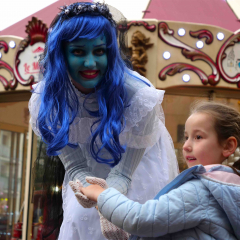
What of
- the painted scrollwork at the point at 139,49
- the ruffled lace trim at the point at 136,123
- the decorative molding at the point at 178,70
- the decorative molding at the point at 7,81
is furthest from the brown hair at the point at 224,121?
the decorative molding at the point at 7,81

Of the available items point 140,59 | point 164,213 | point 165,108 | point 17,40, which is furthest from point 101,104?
point 17,40

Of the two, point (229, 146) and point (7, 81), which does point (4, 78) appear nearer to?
point (7, 81)

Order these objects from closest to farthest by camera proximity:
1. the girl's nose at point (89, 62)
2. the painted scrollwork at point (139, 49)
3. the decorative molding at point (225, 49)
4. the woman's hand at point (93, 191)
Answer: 1. the woman's hand at point (93, 191)
2. the girl's nose at point (89, 62)
3. the painted scrollwork at point (139, 49)
4. the decorative molding at point (225, 49)

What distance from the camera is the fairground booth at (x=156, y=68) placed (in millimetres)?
4797

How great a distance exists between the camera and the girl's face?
1.22 meters

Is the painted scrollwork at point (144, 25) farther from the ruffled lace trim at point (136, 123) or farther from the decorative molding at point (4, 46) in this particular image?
the ruffled lace trim at point (136, 123)

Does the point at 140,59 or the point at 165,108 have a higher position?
the point at 140,59

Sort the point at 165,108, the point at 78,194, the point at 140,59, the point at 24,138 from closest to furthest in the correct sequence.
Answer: the point at 78,194 → the point at 140,59 → the point at 165,108 → the point at 24,138

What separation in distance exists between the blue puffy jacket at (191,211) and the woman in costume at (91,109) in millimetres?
397

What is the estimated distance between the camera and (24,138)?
562cm

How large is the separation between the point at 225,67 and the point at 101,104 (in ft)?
12.3

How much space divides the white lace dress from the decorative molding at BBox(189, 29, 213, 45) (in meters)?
3.43

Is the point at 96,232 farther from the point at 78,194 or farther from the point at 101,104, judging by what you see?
the point at 101,104

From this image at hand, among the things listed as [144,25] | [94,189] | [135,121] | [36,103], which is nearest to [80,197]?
[94,189]
